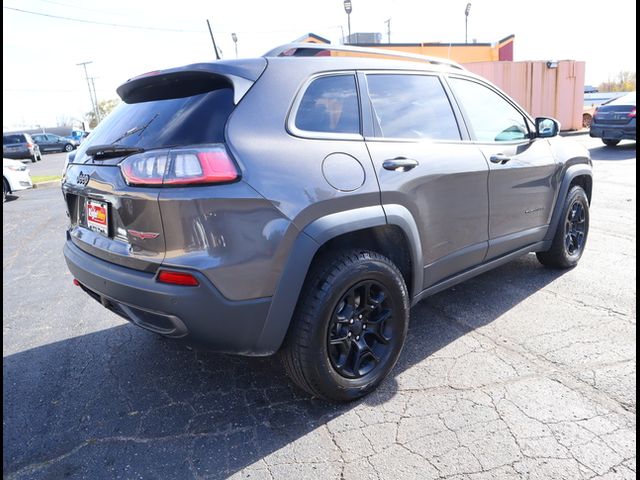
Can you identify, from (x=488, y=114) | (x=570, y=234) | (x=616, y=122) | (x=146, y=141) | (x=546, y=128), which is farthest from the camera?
(x=616, y=122)

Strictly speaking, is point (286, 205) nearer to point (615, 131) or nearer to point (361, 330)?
point (361, 330)

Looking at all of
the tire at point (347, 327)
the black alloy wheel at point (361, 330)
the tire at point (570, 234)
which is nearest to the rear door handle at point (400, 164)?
the tire at point (347, 327)

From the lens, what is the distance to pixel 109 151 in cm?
240

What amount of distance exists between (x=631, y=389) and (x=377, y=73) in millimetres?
2318

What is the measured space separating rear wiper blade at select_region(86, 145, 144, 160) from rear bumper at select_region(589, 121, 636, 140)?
47.4 feet

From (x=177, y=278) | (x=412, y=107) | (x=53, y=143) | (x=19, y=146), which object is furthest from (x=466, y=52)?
(x=53, y=143)

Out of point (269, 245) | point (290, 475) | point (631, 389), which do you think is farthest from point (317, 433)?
point (631, 389)

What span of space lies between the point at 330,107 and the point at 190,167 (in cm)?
89

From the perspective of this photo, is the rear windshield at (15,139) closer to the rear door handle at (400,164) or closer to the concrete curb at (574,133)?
the concrete curb at (574,133)

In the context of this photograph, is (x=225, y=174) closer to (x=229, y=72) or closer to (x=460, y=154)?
(x=229, y=72)

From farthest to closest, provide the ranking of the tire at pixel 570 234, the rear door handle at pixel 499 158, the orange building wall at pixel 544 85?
1. the orange building wall at pixel 544 85
2. the tire at pixel 570 234
3. the rear door handle at pixel 499 158

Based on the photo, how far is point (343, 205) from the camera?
2377 mm

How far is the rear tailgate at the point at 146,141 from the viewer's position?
216 cm

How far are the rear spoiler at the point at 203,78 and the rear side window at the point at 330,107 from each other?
0.29m
